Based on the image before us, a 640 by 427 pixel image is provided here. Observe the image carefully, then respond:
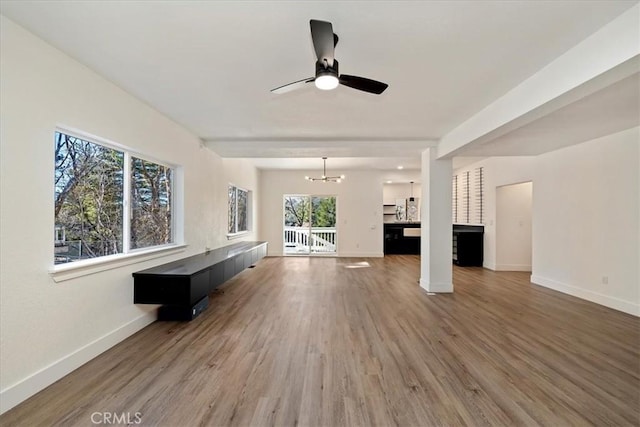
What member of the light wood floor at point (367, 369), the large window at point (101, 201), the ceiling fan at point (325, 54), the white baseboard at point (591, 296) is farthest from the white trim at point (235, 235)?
the white baseboard at point (591, 296)

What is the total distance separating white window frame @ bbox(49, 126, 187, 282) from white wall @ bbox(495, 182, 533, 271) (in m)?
6.93

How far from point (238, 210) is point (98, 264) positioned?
15.8 ft

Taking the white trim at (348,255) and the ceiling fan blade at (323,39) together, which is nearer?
the ceiling fan blade at (323,39)

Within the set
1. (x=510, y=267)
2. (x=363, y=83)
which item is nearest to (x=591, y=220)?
(x=510, y=267)

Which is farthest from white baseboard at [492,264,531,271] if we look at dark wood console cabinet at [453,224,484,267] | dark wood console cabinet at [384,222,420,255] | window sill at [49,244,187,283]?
window sill at [49,244,187,283]

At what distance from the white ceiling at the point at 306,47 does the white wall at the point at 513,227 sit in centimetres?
373

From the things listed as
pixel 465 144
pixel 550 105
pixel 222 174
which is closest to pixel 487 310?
pixel 465 144

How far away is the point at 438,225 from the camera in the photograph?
5.13 metres

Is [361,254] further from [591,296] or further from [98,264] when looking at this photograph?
[98,264]

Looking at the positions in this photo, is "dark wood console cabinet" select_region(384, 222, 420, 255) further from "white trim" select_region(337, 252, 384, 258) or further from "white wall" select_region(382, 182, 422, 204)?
"white wall" select_region(382, 182, 422, 204)

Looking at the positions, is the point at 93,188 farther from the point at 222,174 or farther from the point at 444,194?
the point at 444,194

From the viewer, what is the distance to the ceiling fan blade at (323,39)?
175 centimetres

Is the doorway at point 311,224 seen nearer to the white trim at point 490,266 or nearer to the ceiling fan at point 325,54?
the white trim at point 490,266

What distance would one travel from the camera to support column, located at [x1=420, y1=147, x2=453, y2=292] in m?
5.11
